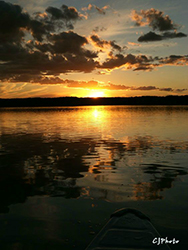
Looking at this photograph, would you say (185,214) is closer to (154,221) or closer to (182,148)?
(154,221)

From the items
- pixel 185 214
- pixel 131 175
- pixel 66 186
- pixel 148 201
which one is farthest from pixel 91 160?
pixel 185 214

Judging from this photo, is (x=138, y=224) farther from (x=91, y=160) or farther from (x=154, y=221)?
(x=91, y=160)

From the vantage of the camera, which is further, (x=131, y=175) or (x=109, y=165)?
(x=109, y=165)

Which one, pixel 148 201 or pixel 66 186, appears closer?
pixel 148 201

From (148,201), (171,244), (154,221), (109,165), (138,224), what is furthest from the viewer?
(109,165)

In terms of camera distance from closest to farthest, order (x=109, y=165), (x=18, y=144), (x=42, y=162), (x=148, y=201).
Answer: (x=148, y=201), (x=109, y=165), (x=42, y=162), (x=18, y=144)

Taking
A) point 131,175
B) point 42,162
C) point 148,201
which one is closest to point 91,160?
point 42,162

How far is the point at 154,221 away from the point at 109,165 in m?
7.58

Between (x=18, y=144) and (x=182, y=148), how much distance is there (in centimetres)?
1553

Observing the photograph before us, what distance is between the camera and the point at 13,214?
8.52 m

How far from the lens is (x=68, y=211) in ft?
28.5

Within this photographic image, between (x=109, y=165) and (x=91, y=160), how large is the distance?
6.29 feet

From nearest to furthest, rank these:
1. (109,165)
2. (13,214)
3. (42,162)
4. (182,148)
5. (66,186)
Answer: (13,214) < (66,186) < (109,165) < (42,162) < (182,148)

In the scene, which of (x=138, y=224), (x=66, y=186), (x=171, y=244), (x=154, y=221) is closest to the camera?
(x=171, y=244)
